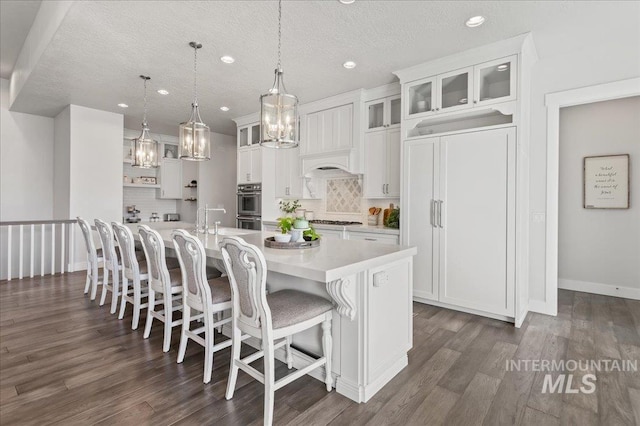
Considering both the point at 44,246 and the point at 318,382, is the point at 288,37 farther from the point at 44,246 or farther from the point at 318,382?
the point at 44,246

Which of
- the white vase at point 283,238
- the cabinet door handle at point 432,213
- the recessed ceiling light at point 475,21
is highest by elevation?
the recessed ceiling light at point 475,21

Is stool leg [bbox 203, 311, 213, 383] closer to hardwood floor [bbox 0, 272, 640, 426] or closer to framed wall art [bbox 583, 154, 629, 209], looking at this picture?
hardwood floor [bbox 0, 272, 640, 426]

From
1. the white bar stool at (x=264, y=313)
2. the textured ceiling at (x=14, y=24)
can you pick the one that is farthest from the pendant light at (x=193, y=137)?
the textured ceiling at (x=14, y=24)

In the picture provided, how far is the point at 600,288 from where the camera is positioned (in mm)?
4281

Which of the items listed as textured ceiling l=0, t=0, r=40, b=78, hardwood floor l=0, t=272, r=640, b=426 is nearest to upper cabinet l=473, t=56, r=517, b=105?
hardwood floor l=0, t=272, r=640, b=426

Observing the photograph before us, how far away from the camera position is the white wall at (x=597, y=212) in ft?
13.4

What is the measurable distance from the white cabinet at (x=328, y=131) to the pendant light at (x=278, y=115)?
2.26m

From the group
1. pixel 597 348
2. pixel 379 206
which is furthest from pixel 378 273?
pixel 379 206

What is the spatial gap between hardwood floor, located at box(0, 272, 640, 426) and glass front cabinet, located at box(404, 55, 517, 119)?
7.35 ft

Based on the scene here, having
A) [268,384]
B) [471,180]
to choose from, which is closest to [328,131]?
[471,180]

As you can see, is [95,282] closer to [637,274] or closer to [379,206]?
[379,206]

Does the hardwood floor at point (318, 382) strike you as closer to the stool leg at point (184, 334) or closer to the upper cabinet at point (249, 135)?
the stool leg at point (184, 334)

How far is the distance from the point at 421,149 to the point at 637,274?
3.12 meters

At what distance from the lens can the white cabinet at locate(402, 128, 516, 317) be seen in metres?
3.22
